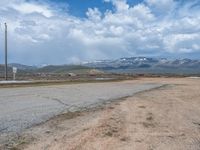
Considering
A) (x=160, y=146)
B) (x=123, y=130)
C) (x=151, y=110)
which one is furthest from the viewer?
(x=151, y=110)

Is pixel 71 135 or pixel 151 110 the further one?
pixel 151 110

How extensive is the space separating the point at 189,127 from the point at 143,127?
1.57m

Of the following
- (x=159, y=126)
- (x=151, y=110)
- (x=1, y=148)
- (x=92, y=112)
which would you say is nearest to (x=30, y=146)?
(x=1, y=148)

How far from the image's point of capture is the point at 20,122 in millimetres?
11859

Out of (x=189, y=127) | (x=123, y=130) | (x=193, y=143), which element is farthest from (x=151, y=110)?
(x=193, y=143)

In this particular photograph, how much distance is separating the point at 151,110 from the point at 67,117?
445cm

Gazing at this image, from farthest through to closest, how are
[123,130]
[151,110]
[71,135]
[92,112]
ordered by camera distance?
[151,110]
[92,112]
[123,130]
[71,135]

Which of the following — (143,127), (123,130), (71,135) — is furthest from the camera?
(143,127)

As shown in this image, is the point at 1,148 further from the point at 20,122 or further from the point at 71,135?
the point at 20,122

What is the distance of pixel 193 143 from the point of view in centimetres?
912

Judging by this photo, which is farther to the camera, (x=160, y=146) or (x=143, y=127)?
(x=143, y=127)

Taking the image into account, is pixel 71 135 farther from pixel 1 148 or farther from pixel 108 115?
pixel 108 115

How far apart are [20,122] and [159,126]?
4540mm

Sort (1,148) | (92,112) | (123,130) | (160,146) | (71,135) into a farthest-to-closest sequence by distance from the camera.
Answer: (92,112), (123,130), (71,135), (160,146), (1,148)
